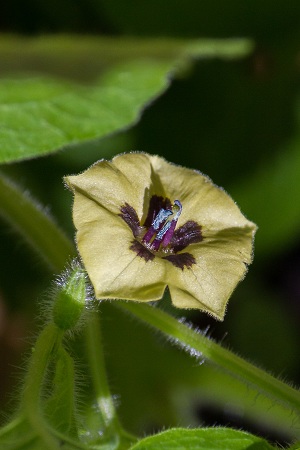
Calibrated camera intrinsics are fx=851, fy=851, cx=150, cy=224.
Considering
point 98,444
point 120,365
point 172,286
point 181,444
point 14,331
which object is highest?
point 172,286

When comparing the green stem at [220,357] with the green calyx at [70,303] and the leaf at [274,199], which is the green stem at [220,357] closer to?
the green calyx at [70,303]

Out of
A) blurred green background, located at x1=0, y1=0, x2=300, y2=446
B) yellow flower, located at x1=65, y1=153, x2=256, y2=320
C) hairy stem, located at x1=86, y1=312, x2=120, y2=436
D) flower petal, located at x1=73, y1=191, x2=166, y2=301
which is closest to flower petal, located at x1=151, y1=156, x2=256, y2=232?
yellow flower, located at x1=65, y1=153, x2=256, y2=320

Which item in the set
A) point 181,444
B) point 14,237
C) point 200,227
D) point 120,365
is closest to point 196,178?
point 200,227

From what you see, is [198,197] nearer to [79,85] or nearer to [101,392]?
[101,392]

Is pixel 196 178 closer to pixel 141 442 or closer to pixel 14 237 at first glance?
pixel 141 442

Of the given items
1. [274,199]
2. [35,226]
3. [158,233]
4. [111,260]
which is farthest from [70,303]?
[274,199]

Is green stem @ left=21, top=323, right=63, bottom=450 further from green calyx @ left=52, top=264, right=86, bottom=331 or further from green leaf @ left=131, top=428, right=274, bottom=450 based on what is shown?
green leaf @ left=131, top=428, right=274, bottom=450

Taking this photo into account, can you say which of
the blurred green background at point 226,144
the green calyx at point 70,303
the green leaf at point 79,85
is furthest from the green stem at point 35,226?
the blurred green background at point 226,144
